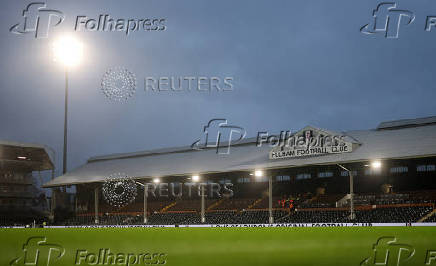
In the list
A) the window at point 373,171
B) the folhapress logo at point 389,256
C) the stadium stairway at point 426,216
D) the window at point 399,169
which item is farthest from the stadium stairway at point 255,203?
the folhapress logo at point 389,256

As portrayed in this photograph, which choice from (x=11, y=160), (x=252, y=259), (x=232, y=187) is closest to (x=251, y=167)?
(x=232, y=187)

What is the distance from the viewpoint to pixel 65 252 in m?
12.4

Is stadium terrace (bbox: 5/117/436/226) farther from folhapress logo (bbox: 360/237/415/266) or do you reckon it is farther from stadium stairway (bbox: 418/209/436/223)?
folhapress logo (bbox: 360/237/415/266)

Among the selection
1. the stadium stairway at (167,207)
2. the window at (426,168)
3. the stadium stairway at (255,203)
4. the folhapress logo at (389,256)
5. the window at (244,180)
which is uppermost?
the window at (426,168)

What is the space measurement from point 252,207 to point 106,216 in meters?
17.5

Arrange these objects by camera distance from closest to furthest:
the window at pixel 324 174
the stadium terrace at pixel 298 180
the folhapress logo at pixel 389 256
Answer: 1. the folhapress logo at pixel 389 256
2. the stadium terrace at pixel 298 180
3. the window at pixel 324 174

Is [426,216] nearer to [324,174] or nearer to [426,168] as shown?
[426,168]

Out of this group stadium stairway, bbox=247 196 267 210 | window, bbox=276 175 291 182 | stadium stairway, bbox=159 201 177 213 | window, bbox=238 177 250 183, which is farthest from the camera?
stadium stairway, bbox=159 201 177 213

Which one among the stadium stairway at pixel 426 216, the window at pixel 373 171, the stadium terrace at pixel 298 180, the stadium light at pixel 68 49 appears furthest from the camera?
the stadium light at pixel 68 49

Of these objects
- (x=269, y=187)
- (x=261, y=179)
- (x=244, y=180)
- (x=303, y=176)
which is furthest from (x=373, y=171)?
(x=244, y=180)

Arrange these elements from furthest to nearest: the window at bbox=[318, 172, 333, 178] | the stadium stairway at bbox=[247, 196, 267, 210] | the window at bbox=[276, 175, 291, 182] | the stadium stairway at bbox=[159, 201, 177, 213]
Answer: the stadium stairway at bbox=[159, 201, 177, 213], the window at bbox=[276, 175, 291, 182], the stadium stairway at bbox=[247, 196, 267, 210], the window at bbox=[318, 172, 333, 178]

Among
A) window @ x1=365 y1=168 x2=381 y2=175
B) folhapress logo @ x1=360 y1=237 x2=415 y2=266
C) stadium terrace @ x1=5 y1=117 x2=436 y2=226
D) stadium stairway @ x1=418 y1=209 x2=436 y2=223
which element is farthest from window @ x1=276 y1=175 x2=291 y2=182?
folhapress logo @ x1=360 y1=237 x2=415 y2=266

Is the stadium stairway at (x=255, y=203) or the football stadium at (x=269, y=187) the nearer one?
the football stadium at (x=269, y=187)

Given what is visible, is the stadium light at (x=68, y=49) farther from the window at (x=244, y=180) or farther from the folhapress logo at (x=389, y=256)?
the folhapress logo at (x=389, y=256)
